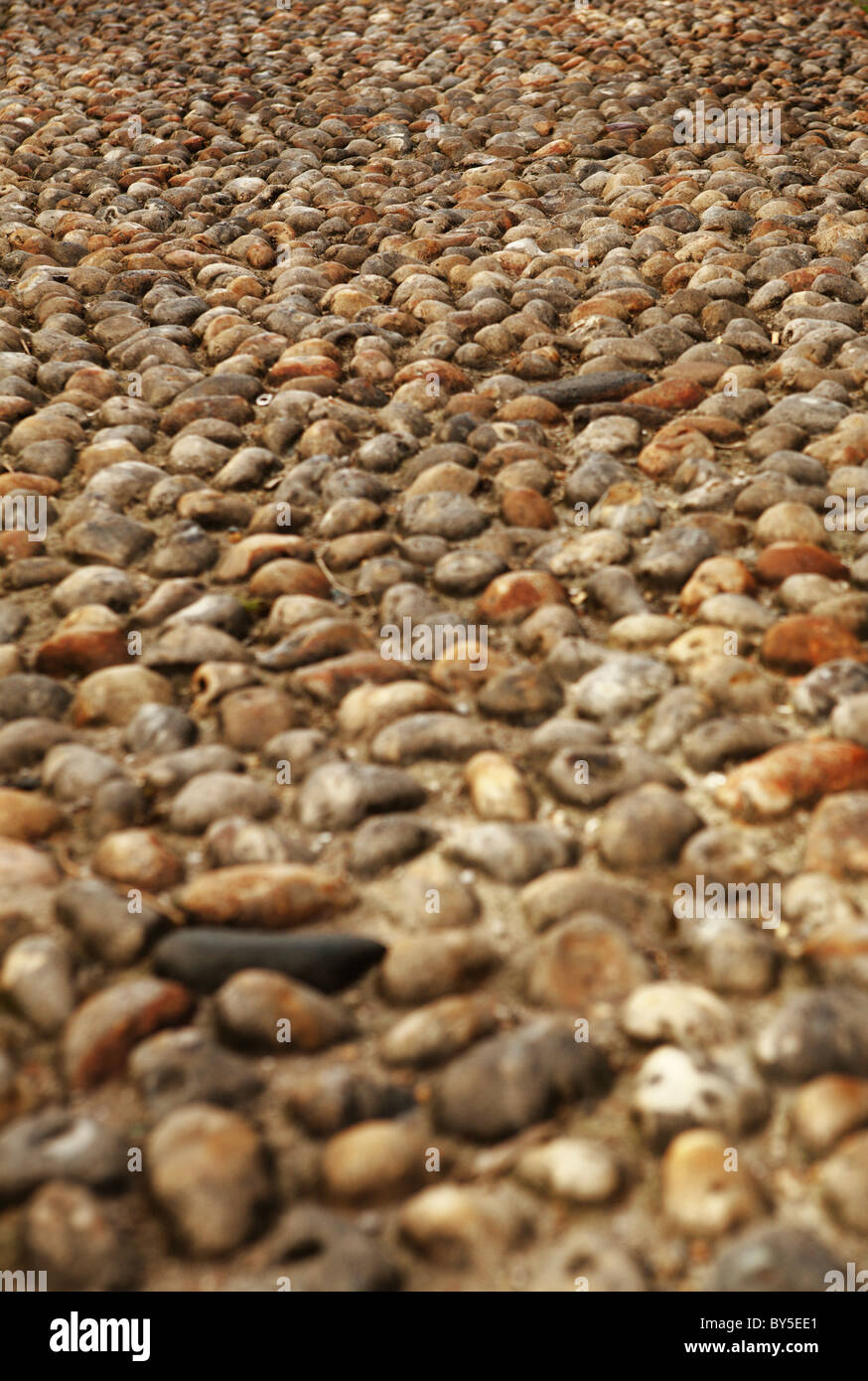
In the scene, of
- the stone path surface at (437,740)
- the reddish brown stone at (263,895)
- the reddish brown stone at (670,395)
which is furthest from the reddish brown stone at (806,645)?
the reddish brown stone at (670,395)

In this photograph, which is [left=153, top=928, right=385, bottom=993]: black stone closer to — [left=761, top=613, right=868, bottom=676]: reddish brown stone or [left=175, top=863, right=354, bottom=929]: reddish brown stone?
[left=175, top=863, right=354, bottom=929]: reddish brown stone

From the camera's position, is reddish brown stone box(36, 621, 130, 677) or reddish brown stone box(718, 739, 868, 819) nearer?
reddish brown stone box(718, 739, 868, 819)

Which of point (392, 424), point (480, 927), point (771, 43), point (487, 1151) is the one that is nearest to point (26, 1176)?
point (487, 1151)

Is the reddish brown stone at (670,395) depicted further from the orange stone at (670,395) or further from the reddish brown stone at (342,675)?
the reddish brown stone at (342,675)

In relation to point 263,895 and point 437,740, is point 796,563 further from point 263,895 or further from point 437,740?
point 263,895

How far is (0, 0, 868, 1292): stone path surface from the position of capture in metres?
1.18
